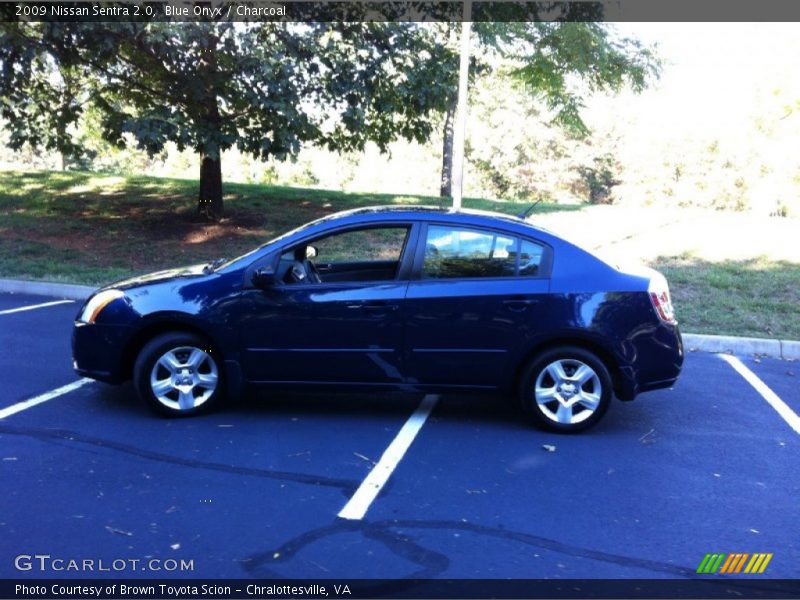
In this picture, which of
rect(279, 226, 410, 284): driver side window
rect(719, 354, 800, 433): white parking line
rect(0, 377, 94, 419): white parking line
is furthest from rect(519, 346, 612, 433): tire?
rect(0, 377, 94, 419): white parking line

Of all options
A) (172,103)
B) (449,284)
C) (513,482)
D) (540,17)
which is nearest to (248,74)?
(172,103)

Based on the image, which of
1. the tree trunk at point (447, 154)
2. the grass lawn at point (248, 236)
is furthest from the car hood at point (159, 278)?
the tree trunk at point (447, 154)

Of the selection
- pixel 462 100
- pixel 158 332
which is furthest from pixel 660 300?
pixel 462 100

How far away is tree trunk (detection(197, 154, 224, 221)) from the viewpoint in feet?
48.0

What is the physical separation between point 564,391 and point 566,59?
1200 cm

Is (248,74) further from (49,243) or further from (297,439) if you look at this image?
(297,439)

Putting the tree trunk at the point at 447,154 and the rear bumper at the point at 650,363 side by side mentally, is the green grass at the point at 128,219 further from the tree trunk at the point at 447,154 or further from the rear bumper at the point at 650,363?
the rear bumper at the point at 650,363

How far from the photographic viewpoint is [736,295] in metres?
10.3

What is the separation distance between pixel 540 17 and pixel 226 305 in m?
11.9

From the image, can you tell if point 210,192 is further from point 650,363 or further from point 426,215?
point 650,363

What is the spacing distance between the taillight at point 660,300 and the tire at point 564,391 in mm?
566

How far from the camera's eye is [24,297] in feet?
34.4

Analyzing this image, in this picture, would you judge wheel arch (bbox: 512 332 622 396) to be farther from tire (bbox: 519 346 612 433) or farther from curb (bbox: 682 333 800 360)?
curb (bbox: 682 333 800 360)

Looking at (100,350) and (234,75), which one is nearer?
(100,350)
